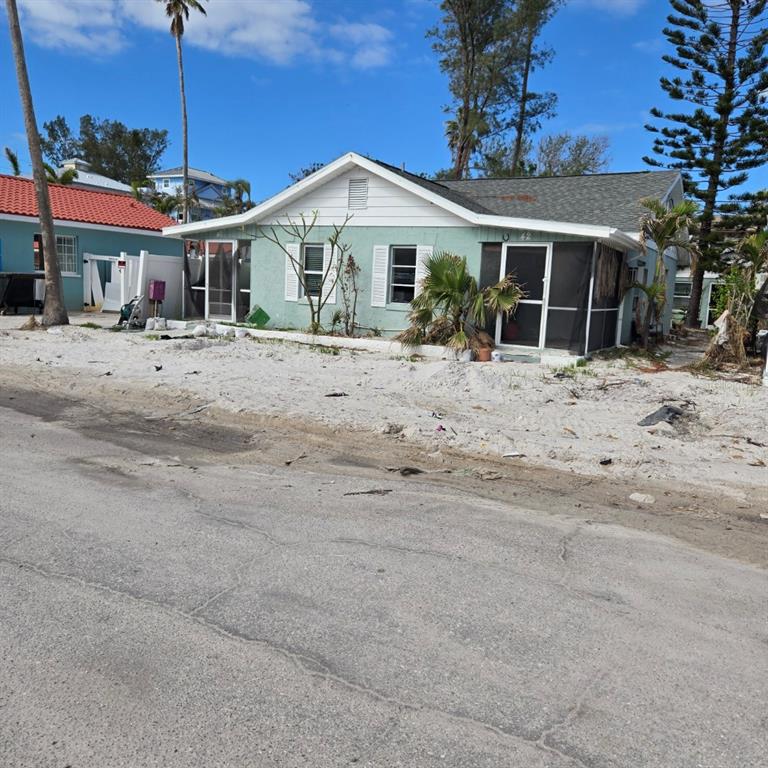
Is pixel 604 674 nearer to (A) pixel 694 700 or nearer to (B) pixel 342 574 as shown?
(A) pixel 694 700

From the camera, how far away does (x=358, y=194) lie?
55.0 feet

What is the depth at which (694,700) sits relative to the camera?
3.01 m

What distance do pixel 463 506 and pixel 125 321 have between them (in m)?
15.1

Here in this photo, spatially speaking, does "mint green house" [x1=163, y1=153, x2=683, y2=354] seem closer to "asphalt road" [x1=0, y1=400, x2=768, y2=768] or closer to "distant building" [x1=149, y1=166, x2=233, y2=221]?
"asphalt road" [x1=0, y1=400, x2=768, y2=768]

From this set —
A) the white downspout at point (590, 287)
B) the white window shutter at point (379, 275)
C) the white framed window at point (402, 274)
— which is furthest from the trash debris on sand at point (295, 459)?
the white window shutter at point (379, 275)

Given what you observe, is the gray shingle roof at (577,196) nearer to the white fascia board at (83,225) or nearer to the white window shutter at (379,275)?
the white window shutter at (379,275)

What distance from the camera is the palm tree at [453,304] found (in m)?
14.4

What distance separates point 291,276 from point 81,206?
38.4 feet

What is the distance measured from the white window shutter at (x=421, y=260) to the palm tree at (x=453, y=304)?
2.14 feet

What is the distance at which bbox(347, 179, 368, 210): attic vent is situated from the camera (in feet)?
54.7

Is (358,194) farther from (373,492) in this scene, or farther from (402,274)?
(373,492)

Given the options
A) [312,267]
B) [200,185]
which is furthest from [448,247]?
[200,185]

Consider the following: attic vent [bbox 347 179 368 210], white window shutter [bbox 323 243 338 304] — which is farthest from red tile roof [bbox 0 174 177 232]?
attic vent [bbox 347 179 368 210]

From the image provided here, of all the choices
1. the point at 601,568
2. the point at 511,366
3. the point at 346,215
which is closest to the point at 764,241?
the point at 511,366
